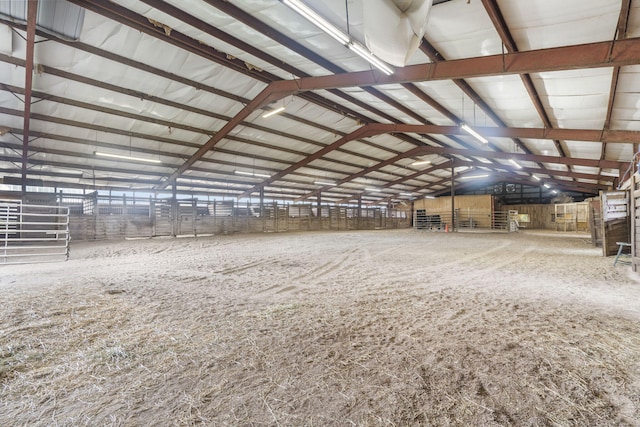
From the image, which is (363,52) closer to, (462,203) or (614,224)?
(614,224)

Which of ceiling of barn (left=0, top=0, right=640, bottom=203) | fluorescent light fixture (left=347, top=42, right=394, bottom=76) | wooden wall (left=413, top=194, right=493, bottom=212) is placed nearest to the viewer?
fluorescent light fixture (left=347, top=42, right=394, bottom=76)

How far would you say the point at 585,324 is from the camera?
2.74m

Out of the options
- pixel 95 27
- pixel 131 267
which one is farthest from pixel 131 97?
pixel 131 267

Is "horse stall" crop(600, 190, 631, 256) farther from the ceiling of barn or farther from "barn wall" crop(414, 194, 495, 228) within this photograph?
"barn wall" crop(414, 194, 495, 228)

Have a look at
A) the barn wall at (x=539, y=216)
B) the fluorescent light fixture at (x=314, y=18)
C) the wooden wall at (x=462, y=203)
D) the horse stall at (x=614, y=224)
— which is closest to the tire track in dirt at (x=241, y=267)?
the fluorescent light fixture at (x=314, y=18)

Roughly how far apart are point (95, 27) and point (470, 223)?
2435 centimetres

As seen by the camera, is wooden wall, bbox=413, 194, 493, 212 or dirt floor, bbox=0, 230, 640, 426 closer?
dirt floor, bbox=0, 230, 640, 426

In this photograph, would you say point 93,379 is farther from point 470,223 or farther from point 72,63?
point 470,223

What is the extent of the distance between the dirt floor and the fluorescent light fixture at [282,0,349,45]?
4.06 metres

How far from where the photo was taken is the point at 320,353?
7.13ft

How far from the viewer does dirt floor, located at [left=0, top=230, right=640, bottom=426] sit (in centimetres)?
154

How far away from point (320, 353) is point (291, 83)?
27.8 feet

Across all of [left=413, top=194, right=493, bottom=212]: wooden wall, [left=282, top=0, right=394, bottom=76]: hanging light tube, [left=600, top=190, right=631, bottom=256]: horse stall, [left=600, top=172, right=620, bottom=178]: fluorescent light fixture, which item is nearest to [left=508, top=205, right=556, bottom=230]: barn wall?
[left=413, top=194, right=493, bottom=212]: wooden wall

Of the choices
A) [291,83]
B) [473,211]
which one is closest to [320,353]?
[291,83]
